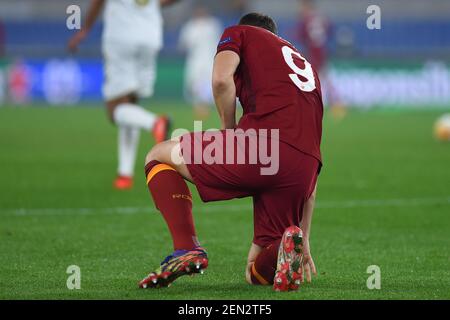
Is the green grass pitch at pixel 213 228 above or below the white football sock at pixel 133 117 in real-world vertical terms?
below

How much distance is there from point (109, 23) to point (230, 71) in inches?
205

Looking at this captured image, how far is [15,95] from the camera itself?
24938 millimetres

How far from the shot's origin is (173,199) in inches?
208

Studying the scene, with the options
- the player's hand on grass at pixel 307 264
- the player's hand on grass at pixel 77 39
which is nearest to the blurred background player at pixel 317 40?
the player's hand on grass at pixel 77 39

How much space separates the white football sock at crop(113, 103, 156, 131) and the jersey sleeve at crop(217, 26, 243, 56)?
437 cm

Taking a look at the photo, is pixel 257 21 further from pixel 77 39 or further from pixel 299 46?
pixel 299 46

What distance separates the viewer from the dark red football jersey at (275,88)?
5.19 meters

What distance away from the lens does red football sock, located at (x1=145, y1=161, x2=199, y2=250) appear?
5.23 meters

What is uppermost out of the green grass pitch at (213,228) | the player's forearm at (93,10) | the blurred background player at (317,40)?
the blurred background player at (317,40)

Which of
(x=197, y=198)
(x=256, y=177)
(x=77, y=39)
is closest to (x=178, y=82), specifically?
(x=197, y=198)

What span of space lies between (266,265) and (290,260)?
0.99ft

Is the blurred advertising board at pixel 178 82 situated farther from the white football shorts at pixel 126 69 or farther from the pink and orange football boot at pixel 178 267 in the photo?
the pink and orange football boot at pixel 178 267

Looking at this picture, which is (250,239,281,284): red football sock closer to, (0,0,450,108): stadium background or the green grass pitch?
the green grass pitch
